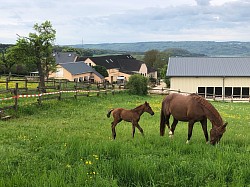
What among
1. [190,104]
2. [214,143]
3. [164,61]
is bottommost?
[214,143]

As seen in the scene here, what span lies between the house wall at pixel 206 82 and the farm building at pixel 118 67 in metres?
34.9

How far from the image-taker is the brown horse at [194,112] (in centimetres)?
916

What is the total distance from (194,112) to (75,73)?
58.9 metres

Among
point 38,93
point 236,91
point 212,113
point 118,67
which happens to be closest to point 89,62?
point 118,67

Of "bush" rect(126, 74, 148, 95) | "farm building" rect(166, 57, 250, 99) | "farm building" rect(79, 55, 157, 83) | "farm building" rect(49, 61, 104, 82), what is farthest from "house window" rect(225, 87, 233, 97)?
"farm building" rect(79, 55, 157, 83)

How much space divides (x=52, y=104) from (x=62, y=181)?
17.1 meters

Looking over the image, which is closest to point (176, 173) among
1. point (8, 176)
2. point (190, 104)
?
point (8, 176)

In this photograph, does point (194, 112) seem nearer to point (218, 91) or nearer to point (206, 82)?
point (206, 82)

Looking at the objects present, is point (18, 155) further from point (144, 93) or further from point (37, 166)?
point (144, 93)

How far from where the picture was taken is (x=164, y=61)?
126000 millimetres

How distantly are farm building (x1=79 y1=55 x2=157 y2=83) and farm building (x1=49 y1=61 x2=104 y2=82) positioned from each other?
11631 millimetres

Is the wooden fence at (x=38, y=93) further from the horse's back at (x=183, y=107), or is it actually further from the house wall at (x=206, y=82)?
the house wall at (x=206, y=82)

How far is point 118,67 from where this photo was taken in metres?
93.8

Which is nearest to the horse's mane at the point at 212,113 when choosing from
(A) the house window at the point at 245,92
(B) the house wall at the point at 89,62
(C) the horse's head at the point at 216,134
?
(C) the horse's head at the point at 216,134
